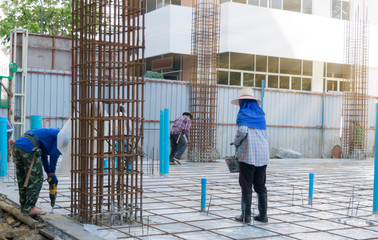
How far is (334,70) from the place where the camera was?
25797 millimetres

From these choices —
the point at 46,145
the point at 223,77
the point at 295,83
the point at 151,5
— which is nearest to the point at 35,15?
the point at 151,5

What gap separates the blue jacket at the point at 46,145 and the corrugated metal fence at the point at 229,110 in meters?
8.62

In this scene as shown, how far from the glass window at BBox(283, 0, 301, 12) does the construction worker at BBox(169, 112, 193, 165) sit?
11298 mm

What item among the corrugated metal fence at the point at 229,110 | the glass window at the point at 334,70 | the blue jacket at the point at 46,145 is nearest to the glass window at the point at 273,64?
the glass window at the point at 334,70

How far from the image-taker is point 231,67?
22.6 metres

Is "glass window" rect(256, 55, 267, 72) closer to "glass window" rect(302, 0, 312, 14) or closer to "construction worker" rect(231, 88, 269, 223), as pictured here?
"glass window" rect(302, 0, 312, 14)

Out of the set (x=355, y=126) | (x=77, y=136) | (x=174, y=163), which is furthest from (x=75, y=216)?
(x=355, y=126)

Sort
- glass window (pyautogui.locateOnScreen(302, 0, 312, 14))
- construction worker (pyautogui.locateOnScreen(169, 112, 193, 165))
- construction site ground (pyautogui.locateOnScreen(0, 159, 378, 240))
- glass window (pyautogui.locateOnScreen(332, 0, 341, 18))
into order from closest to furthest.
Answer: construction site ground (pyautogui.locateOnScreen(0, 159, 378, 240)), construction worker (pyautogui.locateOnScreen(169, 112, 193, 165)), glass window (pyautogui.locateOnScreen(302, 0, 312, 14)), glass window (pyautogui.locateOnScreen(332, 0, 341, 18))

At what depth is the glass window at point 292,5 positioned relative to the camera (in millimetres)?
23469

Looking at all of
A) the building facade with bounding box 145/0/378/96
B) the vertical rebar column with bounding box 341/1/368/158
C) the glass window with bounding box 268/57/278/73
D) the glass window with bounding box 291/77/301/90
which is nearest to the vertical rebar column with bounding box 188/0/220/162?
the building facade with bounding box 145/0/378/96

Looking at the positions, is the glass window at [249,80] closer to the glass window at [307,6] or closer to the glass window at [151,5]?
the glass window at [307,6]

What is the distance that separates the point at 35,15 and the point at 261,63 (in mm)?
11865

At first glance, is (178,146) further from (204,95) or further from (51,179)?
(51,179)

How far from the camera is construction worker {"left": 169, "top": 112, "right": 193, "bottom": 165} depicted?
1438cm
